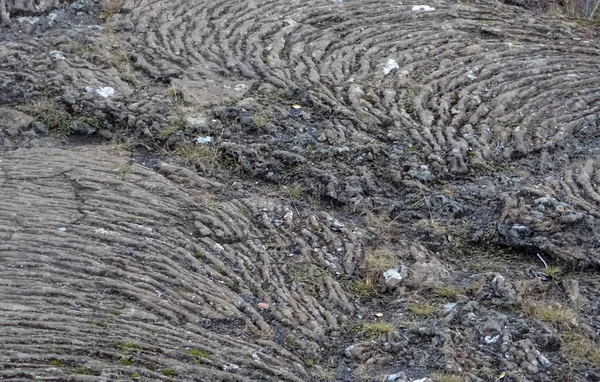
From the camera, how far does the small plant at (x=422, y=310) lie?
462 cm

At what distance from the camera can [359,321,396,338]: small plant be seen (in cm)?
450

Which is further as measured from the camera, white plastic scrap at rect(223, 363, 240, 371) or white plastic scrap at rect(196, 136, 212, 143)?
white plastic scrap at rect(196, 136, 212, 143)

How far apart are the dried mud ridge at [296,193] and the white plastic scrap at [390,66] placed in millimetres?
17

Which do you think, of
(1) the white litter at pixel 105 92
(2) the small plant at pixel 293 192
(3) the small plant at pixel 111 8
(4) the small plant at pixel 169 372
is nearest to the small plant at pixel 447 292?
(2) the small plant at pixel 293 192

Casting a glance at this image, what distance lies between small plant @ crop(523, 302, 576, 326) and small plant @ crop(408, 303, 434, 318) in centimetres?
53

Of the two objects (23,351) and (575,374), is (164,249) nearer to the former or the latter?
(23,351)

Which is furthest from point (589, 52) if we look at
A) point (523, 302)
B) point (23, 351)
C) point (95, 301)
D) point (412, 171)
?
point (23, 351)

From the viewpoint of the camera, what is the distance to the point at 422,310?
15.2ft

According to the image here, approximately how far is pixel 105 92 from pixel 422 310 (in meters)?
3.08

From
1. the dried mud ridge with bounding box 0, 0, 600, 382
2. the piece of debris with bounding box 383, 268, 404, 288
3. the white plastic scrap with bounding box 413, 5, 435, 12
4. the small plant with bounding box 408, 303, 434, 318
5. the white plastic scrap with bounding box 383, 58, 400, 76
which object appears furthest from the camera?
the white plastic scrap with bounding box 413, 5, 435, 12

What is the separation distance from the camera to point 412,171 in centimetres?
579

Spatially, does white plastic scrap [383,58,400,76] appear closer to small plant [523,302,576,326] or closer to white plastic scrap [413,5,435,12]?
white plastic scrap [413,5,435,12]

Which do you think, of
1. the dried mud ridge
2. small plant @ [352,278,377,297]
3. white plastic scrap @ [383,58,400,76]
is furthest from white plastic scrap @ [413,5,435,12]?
small plant @ [352,278,377,297]

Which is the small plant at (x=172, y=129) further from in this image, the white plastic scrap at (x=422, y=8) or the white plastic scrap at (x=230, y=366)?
the white plastic scrap at (x=422, y=8)
